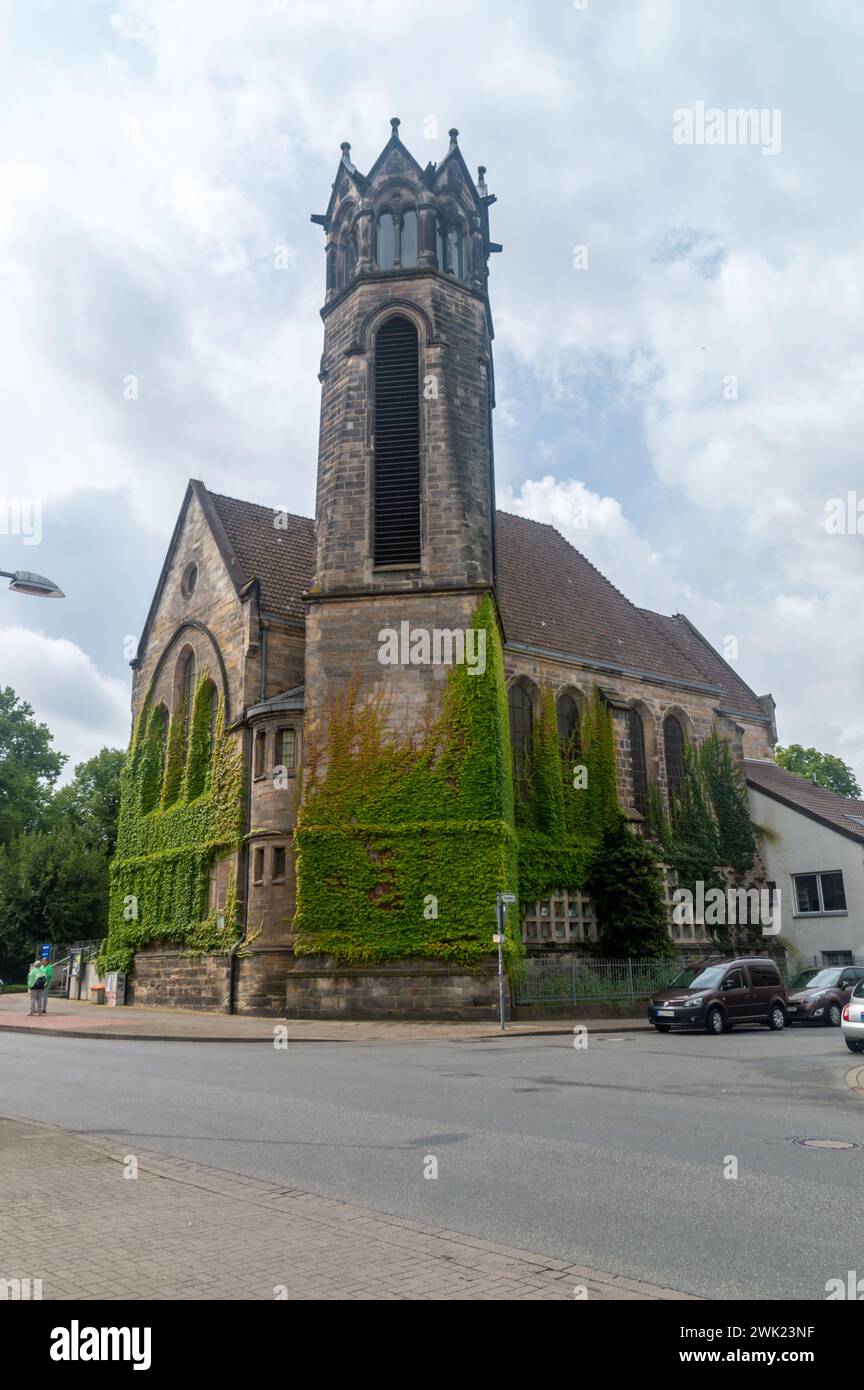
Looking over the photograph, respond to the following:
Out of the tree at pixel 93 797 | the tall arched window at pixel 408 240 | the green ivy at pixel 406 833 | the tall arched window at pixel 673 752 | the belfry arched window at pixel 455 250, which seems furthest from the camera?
the tree at pixel 93 797

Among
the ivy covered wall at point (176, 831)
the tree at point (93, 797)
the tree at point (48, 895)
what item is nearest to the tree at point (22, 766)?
the tree at point (93, 797)

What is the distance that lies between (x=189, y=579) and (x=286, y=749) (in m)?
10.5

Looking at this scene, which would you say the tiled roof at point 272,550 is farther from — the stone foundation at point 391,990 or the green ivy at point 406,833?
the stone foundation at point 391,990

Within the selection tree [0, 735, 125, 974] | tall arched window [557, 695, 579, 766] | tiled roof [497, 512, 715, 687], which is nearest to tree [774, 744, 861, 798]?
tiled roof [497, 512, 715, 687]

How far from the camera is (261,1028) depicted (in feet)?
73.3

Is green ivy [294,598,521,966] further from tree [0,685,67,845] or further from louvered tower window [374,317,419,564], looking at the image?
tree [0,685,67,845]

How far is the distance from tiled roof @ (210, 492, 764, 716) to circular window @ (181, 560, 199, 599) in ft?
6.22

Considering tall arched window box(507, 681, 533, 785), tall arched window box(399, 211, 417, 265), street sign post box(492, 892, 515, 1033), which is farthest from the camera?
tall arched window box(507, 681, 533, 785)

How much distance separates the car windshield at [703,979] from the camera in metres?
22.4

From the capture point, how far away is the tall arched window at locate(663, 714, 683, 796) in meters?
36.2

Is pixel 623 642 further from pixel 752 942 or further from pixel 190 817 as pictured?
pixel 190 817

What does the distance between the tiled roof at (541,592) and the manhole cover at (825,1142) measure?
24454 mm
